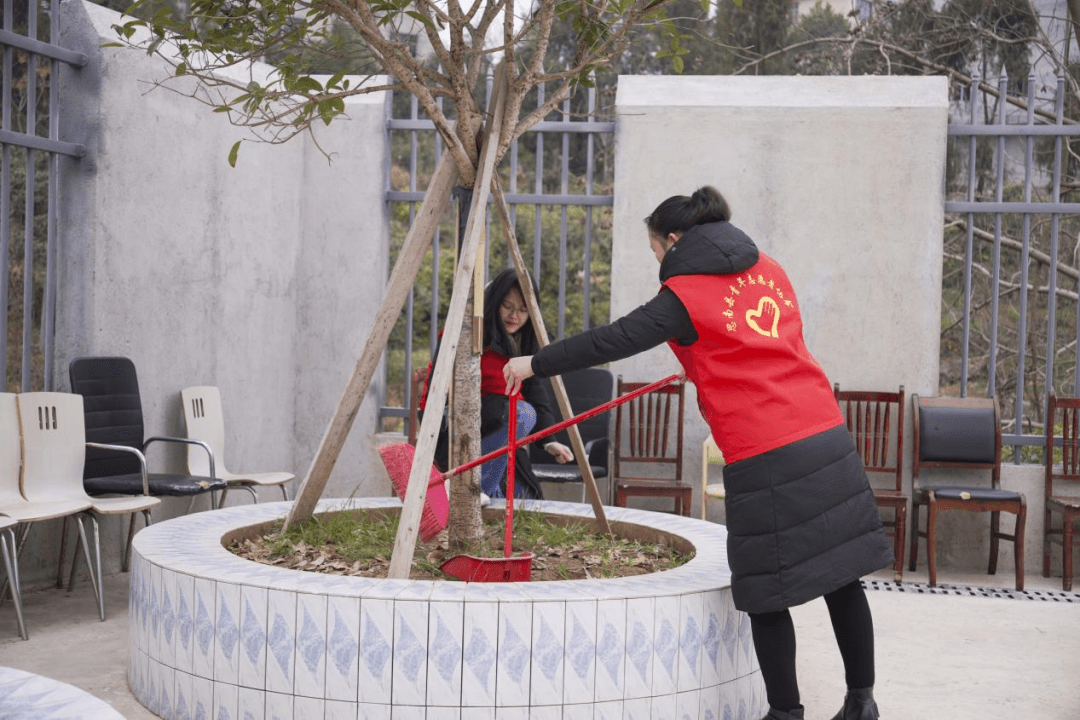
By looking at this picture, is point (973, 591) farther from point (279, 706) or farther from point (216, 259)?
point (216, 259)

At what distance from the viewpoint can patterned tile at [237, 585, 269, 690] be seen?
2971 mm

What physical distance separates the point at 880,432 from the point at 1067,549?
1.12 m

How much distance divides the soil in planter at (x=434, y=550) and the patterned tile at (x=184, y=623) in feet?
1.53

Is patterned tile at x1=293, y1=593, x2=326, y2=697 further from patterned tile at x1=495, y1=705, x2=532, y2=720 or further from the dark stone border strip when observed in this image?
the dark stone border strip

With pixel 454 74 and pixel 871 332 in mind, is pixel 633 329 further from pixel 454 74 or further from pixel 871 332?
pixel 871 332

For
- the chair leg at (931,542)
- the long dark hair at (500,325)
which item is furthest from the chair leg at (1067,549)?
the long dark hair at (500,325)

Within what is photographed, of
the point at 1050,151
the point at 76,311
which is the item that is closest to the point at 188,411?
the point at 76,311

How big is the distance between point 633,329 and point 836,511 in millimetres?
723

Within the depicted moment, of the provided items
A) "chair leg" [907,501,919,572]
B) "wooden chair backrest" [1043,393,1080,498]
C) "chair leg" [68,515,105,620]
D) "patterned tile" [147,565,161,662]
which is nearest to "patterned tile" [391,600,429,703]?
"patterned tile" [147,565,161,662]

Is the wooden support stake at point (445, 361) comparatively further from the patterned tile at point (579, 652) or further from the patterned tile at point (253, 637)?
the patterned tile at point (579, 652)

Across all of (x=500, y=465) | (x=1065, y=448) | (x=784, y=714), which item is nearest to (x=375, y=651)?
(x=784, y=714)

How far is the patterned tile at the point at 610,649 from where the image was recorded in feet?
9.68

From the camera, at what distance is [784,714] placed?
2.94 m

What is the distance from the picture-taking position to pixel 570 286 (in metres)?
12.4
